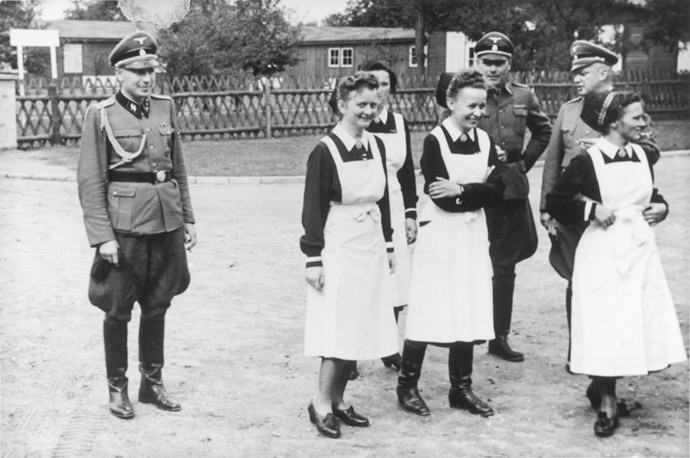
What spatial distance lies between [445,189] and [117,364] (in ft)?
6.72

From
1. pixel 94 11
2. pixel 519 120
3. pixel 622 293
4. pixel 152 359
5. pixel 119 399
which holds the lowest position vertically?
pixel 119 399

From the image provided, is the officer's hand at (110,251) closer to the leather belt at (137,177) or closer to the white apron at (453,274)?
the leather belt at (137,177)

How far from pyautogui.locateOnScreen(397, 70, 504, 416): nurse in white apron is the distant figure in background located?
0.59m

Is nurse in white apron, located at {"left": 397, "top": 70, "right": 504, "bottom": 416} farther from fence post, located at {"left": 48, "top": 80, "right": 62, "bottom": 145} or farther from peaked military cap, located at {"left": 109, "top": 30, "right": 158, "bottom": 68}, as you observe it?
fence post, located at {"left": 48, "top": 80, "right": 62, "bottom": 145}

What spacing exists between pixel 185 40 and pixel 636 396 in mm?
22386

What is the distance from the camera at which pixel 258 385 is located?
5.72 meters

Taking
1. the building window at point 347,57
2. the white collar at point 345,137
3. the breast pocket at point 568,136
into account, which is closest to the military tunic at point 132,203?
the white collar at point 345,137

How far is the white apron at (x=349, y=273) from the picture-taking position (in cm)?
483

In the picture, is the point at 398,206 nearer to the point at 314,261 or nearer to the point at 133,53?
the point at 314,261

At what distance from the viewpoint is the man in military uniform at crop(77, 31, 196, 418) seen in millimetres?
4945

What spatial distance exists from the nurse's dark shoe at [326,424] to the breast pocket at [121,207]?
1415mm

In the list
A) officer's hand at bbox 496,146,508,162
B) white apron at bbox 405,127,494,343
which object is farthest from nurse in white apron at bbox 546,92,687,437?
officer's hand at bbox 496,146,508,162

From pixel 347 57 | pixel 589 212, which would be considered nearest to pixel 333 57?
pixel 347 57

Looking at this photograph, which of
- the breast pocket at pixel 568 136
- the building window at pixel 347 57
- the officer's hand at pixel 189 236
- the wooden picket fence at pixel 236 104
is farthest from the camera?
the building window at pixel 347 57
